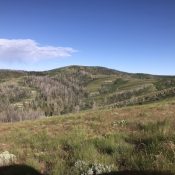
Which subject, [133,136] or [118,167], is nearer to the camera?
[118,167]

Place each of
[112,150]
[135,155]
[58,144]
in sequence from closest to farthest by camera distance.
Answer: [135,155] → [112,150] → [58,144]

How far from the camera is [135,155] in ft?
22.5

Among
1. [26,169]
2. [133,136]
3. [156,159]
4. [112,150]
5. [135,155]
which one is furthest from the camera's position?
[133,136]

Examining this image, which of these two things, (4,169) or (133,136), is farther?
(133,136)

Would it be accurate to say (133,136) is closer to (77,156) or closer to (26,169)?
(77,156)

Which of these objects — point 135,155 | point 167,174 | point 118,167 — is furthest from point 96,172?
point 167,174

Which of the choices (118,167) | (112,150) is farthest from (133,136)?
(118,167)

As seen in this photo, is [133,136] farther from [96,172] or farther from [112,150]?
[96,172]

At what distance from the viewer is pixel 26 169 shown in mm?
7363

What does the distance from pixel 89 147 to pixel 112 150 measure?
63 centimetres

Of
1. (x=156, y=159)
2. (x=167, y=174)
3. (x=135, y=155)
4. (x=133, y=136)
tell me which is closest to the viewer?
(x=167, y=174)

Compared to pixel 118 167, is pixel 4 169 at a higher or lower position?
lower

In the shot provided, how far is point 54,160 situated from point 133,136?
2.68 m

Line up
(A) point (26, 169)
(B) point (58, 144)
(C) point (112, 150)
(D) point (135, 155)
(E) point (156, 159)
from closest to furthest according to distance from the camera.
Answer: (E) point (156, 159) < (D) point (135, 155) < (A) point (26, 169) < (C) point (112, 150) < (B) point (58, 144)
